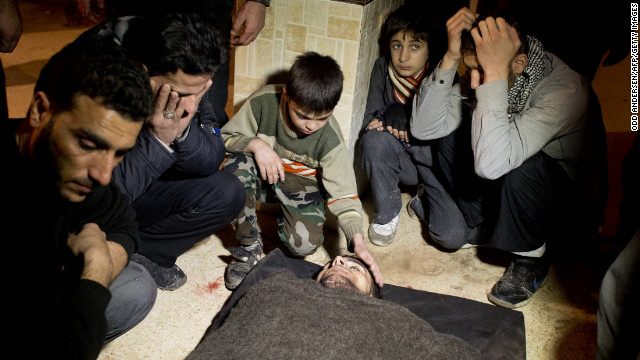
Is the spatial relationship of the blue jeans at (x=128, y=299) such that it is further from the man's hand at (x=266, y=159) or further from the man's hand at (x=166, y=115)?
the man's hand at (x=266, y=159)

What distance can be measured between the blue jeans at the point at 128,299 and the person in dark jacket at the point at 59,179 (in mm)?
394

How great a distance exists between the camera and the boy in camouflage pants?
7.13ft

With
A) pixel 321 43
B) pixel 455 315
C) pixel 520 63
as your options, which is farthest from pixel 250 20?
pixel 455 315

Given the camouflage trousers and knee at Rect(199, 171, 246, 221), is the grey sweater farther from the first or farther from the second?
A: knee at Rect(199, 171, 246, 221)

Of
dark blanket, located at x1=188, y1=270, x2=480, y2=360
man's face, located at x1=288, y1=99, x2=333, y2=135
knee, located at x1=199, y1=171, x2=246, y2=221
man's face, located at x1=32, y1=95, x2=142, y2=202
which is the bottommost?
dark blanket, located at x1=188, y1=270, x2=480, y2=360

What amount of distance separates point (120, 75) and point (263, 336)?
34.6 inches

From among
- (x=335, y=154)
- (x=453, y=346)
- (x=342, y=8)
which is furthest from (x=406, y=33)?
(x=453, y=346)

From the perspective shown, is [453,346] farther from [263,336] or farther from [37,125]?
[37,125]

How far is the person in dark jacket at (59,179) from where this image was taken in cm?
115

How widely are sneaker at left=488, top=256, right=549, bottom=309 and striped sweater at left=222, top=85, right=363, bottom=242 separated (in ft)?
2.41

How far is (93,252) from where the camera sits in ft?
4.80

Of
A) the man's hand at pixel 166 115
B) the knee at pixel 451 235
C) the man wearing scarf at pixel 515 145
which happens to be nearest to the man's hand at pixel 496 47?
the man wearing scarf at pixel 515 145

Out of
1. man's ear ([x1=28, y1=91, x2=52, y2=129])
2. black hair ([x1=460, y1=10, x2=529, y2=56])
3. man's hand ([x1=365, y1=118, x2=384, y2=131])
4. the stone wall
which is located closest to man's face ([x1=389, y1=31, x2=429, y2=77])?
the stone wall

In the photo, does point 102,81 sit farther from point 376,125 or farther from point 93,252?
point 376,125
